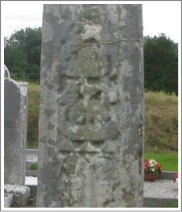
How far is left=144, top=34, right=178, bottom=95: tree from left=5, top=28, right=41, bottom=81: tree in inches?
287

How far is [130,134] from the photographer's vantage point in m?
3.98

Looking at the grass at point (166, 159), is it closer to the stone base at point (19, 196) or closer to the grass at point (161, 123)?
the grass at point (161, 123)

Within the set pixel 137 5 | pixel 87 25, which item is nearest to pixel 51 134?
pixel 87 25

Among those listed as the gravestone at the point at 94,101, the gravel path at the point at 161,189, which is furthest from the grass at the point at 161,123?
the gravestone at the point at 94,101

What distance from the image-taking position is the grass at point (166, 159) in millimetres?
16234

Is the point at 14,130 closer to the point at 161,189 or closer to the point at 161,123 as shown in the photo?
the point at 161,189

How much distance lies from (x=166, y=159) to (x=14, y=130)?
25.4 feet

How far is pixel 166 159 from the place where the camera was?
17.8m

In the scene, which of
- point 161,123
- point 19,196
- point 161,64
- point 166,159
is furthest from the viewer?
point 161,64

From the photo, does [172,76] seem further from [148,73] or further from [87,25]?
[87,25]

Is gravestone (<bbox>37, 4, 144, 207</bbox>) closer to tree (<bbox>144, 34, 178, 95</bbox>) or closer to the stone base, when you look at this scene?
the stone base

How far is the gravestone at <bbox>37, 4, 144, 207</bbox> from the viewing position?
12.9ft

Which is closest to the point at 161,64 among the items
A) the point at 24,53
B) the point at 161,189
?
the point at 24,53

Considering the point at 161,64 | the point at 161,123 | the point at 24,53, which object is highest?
the point at 24,53
